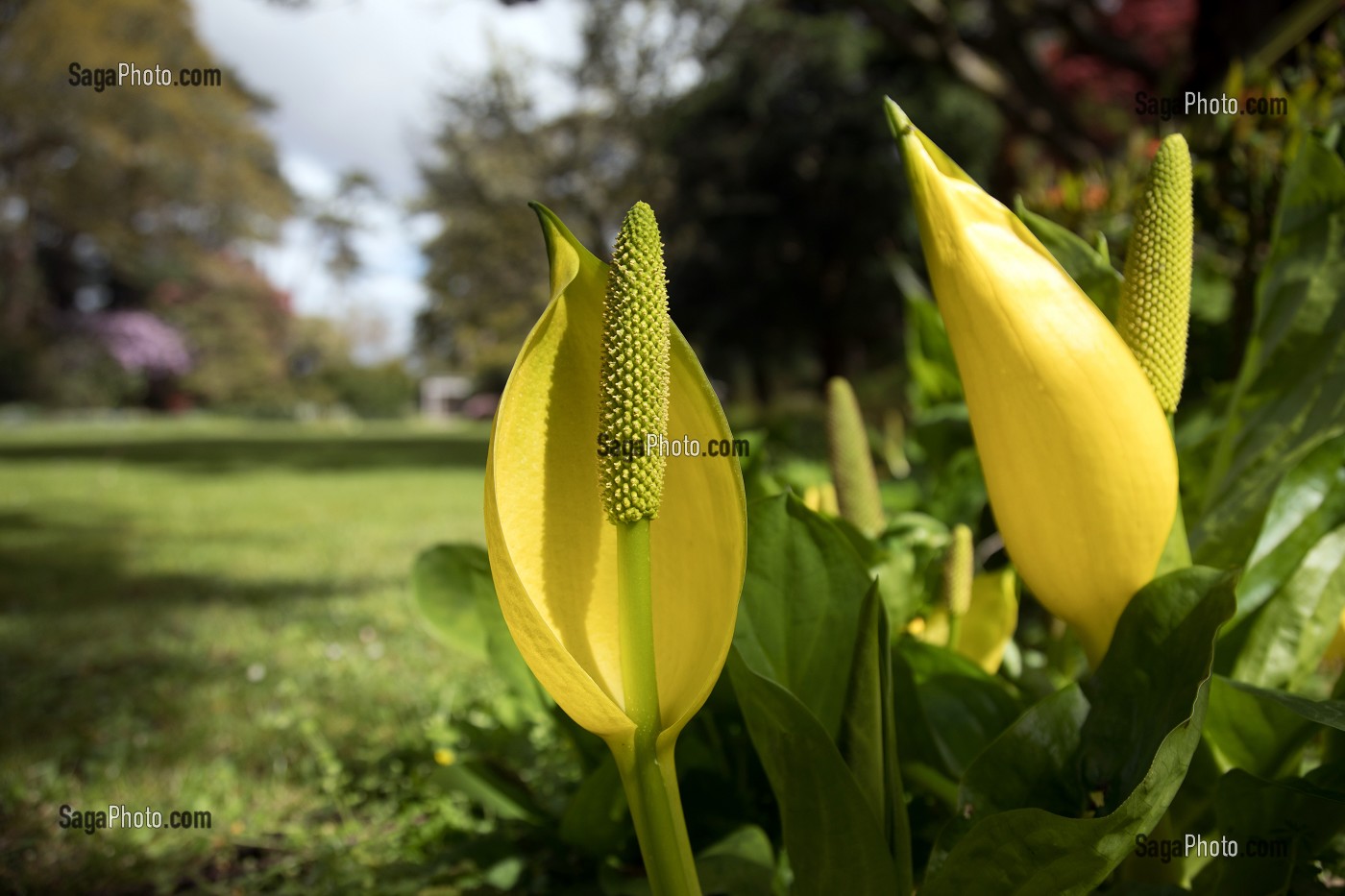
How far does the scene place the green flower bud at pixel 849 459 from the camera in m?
1.15

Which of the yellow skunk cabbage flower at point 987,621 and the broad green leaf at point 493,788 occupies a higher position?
the yellow skunk cabbage flower at point 987,621

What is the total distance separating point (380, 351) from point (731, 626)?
174 feet

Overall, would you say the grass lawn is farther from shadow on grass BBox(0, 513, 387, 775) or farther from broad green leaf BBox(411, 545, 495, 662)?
broad green leaf BBox(411, 545, 495, 662)

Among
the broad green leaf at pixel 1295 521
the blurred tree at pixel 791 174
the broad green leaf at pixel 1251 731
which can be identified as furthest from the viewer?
the blurred tree at pixel 791 174

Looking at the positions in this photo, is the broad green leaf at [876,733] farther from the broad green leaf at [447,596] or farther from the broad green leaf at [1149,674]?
the broad green leaf at [447,596]

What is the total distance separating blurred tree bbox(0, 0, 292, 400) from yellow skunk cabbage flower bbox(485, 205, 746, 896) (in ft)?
22.3

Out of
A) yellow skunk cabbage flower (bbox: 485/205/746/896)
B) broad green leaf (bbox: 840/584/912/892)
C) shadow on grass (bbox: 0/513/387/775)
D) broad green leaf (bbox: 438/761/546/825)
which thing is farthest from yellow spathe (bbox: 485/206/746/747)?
shadow on grass (bbox: 0/513/387/775)

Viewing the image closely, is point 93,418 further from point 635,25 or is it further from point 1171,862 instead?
point 1171,862

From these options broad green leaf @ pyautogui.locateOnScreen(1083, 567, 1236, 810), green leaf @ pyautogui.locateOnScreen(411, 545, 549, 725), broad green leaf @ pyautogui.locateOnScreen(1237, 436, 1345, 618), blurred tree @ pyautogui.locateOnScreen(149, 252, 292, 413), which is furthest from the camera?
blurred tree @ pyautogui.locateOnScreen(149, 252, 292, 413)

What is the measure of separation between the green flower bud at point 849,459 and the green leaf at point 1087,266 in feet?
1.11

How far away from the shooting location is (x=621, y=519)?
1.79 feet

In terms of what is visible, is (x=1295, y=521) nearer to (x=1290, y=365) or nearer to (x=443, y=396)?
(x=1290, y=365)

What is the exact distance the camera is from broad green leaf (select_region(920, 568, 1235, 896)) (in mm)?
555

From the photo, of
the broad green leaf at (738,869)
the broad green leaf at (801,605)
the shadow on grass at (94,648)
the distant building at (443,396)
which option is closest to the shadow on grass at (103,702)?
the shadow on grass at (94,648)
